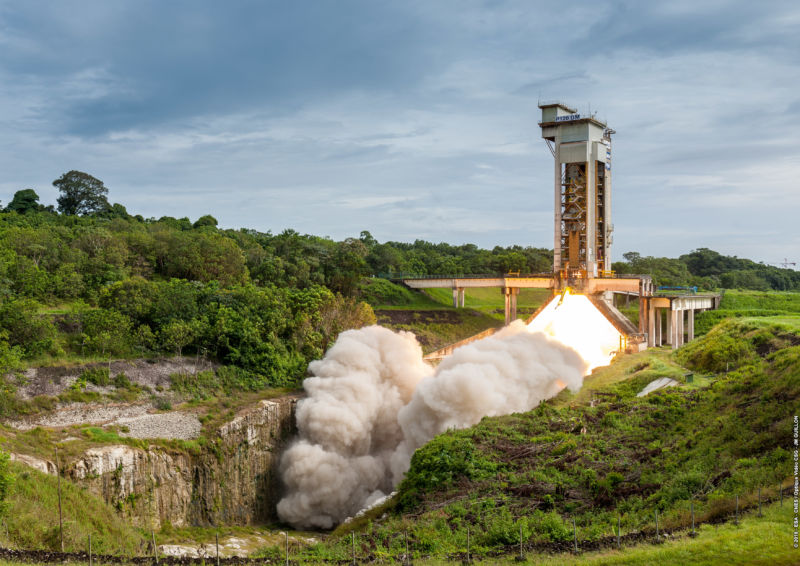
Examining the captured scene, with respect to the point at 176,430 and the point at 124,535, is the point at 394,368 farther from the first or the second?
the point at 124,535

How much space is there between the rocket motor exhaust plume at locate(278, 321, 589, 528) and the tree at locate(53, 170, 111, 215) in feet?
213

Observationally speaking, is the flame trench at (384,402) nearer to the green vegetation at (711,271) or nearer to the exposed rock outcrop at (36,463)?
the exposed rock outcrop at (36,463)

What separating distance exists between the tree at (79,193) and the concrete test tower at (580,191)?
67.9 metres

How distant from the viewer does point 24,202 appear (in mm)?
A: 93938

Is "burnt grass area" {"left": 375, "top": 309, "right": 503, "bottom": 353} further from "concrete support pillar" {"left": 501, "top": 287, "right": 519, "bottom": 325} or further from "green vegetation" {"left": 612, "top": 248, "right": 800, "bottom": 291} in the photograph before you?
"green vegetation" {"left": 612, "top": 248, "right": 800, "bottom": 291}

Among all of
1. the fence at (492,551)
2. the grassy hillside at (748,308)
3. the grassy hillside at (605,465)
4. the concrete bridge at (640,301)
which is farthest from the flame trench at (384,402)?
the grassy hillside at (748,308)

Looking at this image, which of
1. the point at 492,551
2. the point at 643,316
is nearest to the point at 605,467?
the point at 492,551

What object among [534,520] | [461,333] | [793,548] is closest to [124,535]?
[534,520]

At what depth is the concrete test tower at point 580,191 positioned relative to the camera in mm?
69312

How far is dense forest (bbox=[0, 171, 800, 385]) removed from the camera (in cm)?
4575

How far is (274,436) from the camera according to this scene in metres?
47.1

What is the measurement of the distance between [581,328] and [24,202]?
3103 inches

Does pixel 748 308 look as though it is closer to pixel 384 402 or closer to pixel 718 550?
pixel 384 402

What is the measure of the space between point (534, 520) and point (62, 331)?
36.5m
